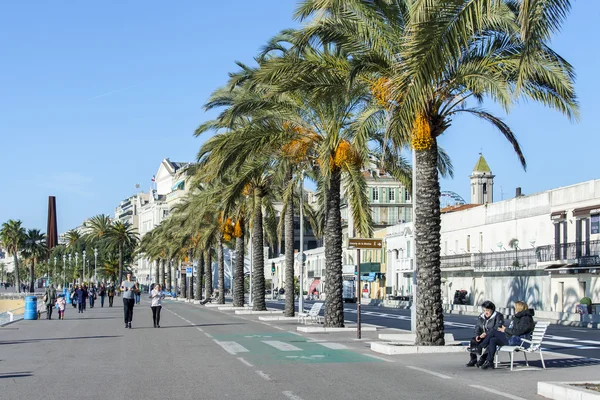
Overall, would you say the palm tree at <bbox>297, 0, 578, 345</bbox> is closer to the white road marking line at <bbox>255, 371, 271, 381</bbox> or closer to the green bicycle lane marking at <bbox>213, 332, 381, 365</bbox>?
the green bicycle lane marking at <bbox>213, 332, 381, 365</bbox>

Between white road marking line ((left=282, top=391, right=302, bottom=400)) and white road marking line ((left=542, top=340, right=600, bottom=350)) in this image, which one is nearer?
white road marking line ((left=282, top=391, right=302, bottom=400))

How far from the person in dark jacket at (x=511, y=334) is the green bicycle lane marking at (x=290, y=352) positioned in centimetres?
278

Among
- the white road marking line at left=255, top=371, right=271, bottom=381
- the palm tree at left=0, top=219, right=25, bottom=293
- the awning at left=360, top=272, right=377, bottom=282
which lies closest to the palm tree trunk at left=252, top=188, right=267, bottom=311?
the white road marking line at left=255, top=371, right=271, bottom=381

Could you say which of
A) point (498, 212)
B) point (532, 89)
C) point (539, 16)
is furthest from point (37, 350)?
point (498, 212)

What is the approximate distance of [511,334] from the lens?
54.6ft

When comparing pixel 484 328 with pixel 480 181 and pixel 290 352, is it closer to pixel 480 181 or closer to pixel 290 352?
pixel 290 352

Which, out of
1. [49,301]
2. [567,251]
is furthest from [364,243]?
[567,251]

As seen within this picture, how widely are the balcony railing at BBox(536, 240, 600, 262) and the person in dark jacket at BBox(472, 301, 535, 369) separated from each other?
39531mm

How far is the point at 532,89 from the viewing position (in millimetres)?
20609

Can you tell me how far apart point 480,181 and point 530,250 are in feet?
213

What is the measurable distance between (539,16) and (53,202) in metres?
172

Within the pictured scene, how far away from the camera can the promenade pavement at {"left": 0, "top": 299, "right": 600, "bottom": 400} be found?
12875mm

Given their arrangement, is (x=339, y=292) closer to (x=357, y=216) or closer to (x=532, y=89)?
(x=357, y=216)

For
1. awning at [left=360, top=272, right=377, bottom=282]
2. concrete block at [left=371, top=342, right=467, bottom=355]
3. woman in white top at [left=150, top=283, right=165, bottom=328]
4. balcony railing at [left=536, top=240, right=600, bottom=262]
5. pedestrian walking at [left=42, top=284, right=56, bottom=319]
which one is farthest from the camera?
awning at [left=360, top=272, right=377, bottom=282]
